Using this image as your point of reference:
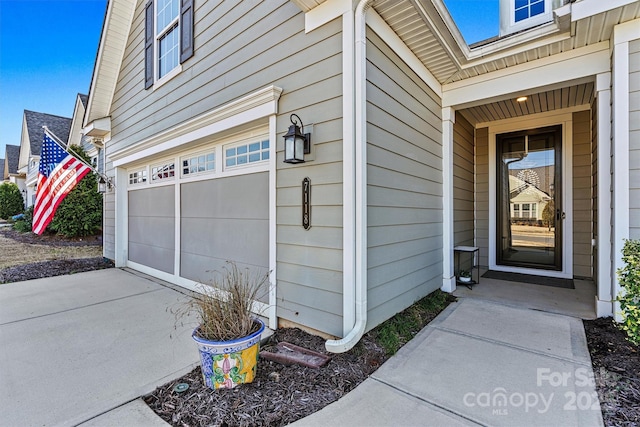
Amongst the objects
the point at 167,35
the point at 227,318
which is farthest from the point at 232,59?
the point at 227,318

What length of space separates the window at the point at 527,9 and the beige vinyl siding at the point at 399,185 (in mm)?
1471

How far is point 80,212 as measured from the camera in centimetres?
937

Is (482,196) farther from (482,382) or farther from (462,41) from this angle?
(482,382)

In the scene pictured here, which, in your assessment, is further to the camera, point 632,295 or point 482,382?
point 632,295

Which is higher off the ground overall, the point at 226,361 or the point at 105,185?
the point at 105,185

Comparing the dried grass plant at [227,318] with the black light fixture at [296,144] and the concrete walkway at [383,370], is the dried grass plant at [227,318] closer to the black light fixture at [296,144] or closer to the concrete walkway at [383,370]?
the concrete walkway at [383,370]

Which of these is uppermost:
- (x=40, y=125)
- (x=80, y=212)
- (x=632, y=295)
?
(x=40, y=125)

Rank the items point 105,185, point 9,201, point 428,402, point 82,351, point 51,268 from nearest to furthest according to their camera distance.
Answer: point 428,402
point 82,351
point 51,268
point 105,185
point 9,201

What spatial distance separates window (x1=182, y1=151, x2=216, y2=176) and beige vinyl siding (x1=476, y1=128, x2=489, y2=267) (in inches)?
179

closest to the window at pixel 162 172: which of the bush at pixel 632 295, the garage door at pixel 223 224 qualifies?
the garage door at pixel 223 224

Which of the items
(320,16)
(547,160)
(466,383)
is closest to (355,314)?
(466,383)

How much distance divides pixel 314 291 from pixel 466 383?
1333 millimetres

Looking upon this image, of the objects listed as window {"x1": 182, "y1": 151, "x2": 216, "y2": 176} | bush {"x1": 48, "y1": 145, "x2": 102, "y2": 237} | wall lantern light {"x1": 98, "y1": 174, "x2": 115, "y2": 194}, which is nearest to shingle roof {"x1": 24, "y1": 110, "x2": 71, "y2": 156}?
bush {"x1": 48, "y1": 145, "x2": 102, "y2": 237}

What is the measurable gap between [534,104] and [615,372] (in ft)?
Result: 12.5
